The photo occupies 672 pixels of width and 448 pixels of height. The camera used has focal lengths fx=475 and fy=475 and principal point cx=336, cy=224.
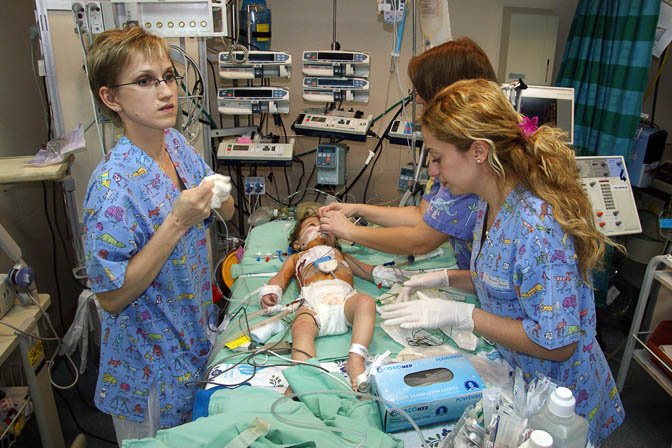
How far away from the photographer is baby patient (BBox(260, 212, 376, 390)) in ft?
5.90

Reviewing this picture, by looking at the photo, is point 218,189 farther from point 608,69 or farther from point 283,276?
point 608,69

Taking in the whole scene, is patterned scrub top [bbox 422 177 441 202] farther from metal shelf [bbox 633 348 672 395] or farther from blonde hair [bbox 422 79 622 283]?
metal shelf [bbox 633 348 672 395]

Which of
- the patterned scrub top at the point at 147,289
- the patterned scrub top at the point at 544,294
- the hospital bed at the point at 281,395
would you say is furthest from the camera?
the patterned scrub top at the point at 147,289

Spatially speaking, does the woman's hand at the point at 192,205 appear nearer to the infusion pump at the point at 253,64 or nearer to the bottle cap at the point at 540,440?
the bottle cap at the point at 540,440

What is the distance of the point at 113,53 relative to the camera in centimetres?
146

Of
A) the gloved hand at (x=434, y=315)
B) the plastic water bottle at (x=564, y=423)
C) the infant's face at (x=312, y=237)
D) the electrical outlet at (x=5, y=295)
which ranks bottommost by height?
the infant's face at (x=312, y=237)

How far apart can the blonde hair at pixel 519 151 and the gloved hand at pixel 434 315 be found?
37 centimetres

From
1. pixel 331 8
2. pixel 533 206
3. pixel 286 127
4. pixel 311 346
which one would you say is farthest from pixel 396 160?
pixel 533 206

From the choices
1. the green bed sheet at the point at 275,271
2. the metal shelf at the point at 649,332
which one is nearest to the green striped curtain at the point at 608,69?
the metal shelf at the point at 649,332

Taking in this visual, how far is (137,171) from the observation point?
58.2 inches

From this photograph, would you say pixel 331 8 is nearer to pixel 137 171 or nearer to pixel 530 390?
pixel 137 171

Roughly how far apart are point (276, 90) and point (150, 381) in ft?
6.28

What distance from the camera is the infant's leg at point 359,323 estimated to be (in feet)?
5.41

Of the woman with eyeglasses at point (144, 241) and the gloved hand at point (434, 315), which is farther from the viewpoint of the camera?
the gloved hand at point (434, 315)
